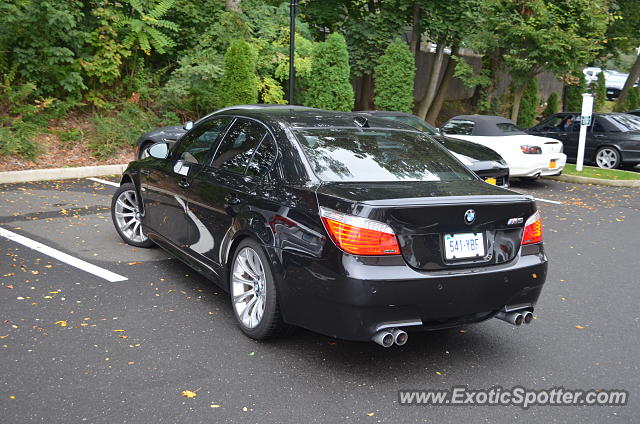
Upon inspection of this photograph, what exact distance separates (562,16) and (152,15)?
10.4m

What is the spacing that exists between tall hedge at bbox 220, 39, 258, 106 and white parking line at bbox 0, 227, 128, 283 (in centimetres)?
805

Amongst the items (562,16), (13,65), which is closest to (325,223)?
(13,65)

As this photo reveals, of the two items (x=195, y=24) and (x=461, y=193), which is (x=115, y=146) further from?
(x=461, y=193)

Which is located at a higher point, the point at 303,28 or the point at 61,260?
the point at 303,28

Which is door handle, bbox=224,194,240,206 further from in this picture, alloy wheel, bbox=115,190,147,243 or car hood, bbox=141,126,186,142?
car hood, bbox=141,126,186,142

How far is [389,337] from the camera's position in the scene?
3850mm

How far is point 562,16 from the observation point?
670 inches

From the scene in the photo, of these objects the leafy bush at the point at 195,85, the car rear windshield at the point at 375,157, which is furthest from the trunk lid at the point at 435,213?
the leafy bush at the point at 195,85

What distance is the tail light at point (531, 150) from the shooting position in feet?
40.0

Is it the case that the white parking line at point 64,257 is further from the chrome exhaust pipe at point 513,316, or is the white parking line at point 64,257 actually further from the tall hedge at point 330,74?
the tall hedge at point 330,74

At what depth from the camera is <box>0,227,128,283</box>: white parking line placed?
5.90 metres

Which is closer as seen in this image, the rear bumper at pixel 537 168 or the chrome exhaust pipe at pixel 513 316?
the chrome exhaust pipe at pixel 513 316

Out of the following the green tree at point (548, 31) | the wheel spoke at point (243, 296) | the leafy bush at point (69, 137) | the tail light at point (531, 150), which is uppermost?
the green tree at point (548, 31)

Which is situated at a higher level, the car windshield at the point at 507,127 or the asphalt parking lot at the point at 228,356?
the car windshield at the point at 507,127
